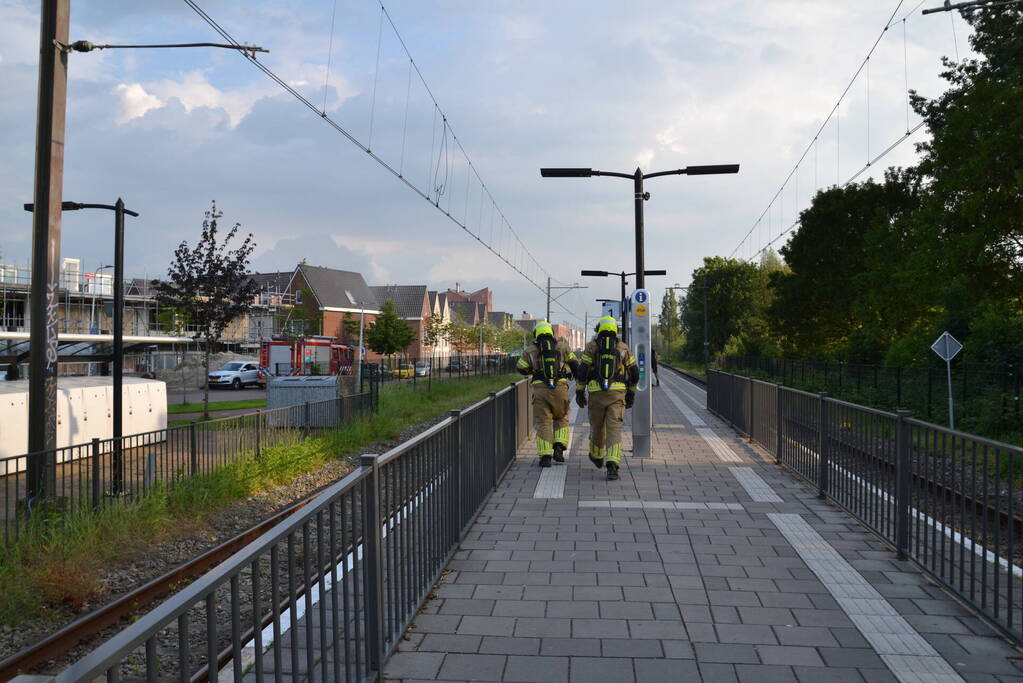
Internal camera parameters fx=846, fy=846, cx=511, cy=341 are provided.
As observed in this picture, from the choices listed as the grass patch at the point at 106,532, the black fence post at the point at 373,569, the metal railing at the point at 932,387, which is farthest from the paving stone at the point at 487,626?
the metal railing at the point at 932,387

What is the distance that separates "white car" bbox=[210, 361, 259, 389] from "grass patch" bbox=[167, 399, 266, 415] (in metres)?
9.71

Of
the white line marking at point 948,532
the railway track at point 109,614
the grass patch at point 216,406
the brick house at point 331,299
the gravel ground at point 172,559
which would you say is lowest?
the grass patch at point 216,406

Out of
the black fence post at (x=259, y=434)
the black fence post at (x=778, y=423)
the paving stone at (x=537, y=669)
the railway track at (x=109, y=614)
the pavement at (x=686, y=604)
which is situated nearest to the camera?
the paving stone at (x=537, y=669)

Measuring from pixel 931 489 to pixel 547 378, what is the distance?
17.6 ft

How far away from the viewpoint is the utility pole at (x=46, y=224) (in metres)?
8.38

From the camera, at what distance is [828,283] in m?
39.8

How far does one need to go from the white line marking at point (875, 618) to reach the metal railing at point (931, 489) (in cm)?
41

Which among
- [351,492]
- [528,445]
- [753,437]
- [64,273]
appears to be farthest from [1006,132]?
[64,273]

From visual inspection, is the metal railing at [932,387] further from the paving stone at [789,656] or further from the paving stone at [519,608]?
the paving stone at [519,608]

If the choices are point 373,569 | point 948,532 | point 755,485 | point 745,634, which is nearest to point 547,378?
point 755,485

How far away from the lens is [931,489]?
5.31m

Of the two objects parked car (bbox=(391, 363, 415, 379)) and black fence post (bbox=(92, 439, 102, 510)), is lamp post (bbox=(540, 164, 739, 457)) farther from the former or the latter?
parked car (bbox=(391, 363, 415, 379))

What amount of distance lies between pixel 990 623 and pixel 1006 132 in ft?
65.8

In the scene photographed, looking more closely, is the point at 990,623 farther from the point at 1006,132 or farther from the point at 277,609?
the point at 1006,132
